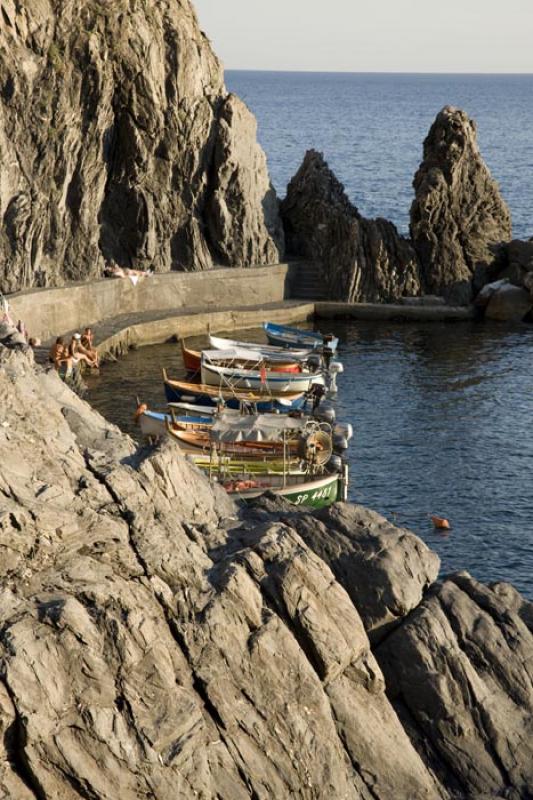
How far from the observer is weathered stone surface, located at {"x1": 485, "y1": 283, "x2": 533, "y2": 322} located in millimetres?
81375

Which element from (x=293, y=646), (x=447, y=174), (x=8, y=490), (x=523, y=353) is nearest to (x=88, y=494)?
(x=8, y=490)

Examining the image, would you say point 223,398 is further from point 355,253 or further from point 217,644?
point 217,644

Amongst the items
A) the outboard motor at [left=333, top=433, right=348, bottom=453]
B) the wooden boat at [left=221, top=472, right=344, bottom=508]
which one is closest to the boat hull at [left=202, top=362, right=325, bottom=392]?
the outboard motor at [left=333, top=433, right=348, bottom=453]

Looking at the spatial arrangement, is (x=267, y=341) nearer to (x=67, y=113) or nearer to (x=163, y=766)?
(x=67, y=113)

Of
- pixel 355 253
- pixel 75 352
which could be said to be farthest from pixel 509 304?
pixel 75 352

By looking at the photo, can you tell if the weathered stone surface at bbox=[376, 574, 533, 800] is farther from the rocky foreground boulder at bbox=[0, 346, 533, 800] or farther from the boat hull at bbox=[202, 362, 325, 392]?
the boat hull at bbox=[202, 362, 325, 392]

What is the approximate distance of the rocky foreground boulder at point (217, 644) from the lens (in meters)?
21.9

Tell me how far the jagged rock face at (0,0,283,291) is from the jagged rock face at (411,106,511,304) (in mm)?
9149

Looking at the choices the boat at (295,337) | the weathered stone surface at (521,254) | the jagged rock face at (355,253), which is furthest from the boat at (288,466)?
the weathered stone surface at (521,254)

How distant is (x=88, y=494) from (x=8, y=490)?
1.65 meters

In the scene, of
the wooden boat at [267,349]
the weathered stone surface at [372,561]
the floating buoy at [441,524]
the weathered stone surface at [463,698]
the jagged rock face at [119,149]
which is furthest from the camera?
the jagged rock face at [119,149]

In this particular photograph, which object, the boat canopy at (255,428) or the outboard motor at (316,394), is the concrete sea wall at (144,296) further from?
the boat canopy at (255,428)

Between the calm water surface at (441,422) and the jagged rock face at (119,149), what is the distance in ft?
21.8

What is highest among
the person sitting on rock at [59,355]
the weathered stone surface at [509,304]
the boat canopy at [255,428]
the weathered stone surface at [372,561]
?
the weathered stone surface at [372,561]
